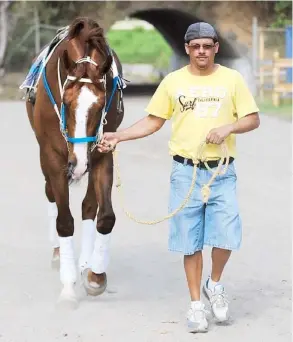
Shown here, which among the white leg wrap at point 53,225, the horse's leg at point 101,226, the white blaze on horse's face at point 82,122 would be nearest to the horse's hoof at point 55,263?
the white leg wrap at point 53,225

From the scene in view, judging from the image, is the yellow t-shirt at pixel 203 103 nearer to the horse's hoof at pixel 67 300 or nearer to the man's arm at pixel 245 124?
the man's arm at pixel 245 124

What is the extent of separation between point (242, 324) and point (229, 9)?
23567mm

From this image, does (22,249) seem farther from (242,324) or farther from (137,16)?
(137,16)

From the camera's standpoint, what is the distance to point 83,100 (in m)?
5.75

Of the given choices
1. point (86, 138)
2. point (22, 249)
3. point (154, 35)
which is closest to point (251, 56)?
point (22, 249)

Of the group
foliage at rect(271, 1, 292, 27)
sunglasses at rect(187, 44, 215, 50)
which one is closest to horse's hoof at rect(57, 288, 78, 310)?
sunglasses at rect(187, 44, 215, 50)

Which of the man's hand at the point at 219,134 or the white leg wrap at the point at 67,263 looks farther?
the white leg wrap at the point at 67,263

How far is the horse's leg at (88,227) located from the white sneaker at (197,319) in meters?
1.49

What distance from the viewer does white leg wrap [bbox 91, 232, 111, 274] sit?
6.75 meters

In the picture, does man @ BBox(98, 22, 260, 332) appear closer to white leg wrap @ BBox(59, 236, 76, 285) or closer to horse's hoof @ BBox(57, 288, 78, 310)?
horse's hoof @ BBox(57, 288, 78, 310)

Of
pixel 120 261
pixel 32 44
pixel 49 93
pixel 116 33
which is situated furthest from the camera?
pixel 116 33

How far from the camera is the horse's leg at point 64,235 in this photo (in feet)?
21.5

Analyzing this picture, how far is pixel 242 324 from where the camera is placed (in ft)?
19.1

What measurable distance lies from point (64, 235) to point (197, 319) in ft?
5.07
